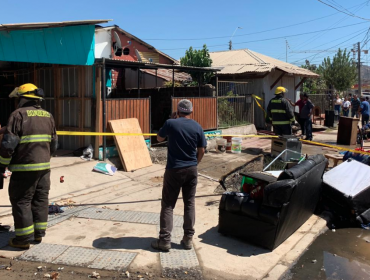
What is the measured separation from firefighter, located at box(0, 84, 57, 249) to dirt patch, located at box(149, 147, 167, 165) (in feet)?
15.8

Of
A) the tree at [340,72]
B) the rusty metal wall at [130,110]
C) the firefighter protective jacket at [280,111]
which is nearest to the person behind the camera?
the rusty metal wall at [130,110]

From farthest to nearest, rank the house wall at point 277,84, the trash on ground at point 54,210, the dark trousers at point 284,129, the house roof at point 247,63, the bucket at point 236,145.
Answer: the house wall at point 277,84
the house roof at point 247,63
the bucket at point 236,145
the dark trousers at point 284,129
the trash on ground at point 54,210

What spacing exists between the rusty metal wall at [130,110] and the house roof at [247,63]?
756 centimetres

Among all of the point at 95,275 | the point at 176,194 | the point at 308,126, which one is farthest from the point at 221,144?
the point at 95,275

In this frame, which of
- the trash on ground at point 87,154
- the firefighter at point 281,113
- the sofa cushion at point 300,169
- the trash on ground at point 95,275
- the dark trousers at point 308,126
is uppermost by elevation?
the firefighter at point 281,113

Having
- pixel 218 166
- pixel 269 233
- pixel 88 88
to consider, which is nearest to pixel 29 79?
pixel 88 88

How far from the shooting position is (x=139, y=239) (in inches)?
180

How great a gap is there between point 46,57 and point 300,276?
21.2ft

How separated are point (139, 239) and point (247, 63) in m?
14.6

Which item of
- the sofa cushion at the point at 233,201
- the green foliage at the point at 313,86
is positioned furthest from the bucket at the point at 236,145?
the green foliage at the point at 313,86

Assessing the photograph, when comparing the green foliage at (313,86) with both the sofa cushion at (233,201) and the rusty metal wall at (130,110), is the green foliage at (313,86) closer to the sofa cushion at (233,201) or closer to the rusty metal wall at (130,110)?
the rusty metal wall at (130,110)

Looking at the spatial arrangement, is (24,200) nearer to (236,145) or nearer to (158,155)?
(158,155)

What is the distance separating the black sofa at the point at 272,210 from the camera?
4.19m

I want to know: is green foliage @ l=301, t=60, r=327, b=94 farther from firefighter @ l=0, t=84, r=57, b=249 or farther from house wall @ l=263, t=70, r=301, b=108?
firefighter @ l=0, t=84, r=57, b=249
